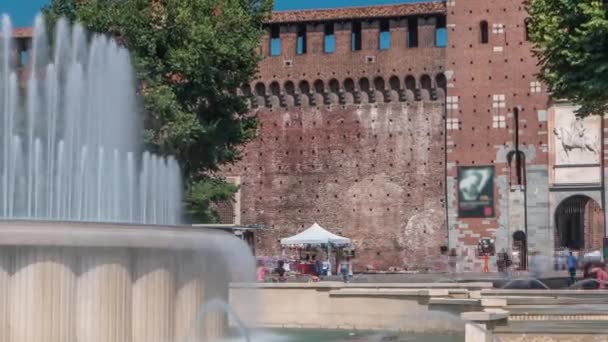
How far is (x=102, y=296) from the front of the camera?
829cm

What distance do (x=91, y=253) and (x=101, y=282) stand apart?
0.80 ft

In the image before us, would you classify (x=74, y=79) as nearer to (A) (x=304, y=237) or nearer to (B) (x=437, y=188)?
(A) (x=304, y=237)

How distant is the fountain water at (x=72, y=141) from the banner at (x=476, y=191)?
15751 mm

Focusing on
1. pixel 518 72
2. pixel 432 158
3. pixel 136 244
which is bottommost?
pixel 136 244

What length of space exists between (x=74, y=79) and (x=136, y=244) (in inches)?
252

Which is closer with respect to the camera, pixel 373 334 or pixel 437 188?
pixel 373 334

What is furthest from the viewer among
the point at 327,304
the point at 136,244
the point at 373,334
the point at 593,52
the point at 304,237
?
the point at 304,237

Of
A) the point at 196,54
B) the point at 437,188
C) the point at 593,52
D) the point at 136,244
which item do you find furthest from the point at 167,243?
the point at 437,188

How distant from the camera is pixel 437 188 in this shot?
105 ft

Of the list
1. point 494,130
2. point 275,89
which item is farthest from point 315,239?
point 494,130

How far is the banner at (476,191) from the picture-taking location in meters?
31.3

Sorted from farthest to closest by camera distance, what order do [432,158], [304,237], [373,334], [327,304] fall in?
[432,158]
[304,237]
[327,304]
[373,334]

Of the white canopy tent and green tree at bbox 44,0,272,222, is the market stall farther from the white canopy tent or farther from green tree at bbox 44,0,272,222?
green tree at bbox 44,0,272,222

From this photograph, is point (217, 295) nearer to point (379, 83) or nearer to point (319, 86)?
point (379, 83)
